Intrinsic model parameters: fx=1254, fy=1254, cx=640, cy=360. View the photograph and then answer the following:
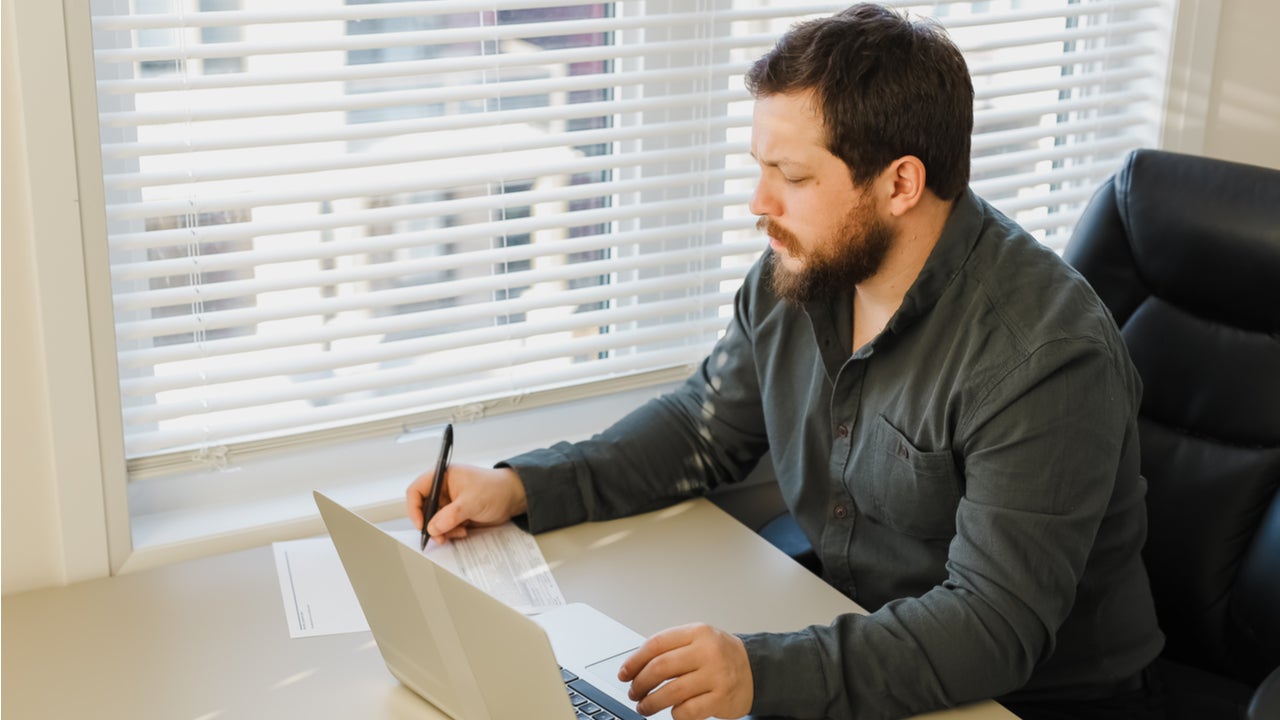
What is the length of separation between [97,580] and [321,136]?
0.64 meters

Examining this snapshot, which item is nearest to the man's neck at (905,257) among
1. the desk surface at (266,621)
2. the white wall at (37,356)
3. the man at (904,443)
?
the man at (904,443)

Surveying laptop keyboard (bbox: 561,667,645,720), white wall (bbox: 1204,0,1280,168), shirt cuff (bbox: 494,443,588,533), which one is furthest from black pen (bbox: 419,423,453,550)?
white wall (bbox: 1204,0,1280,168)

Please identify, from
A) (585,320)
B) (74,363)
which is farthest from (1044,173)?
(74,363)

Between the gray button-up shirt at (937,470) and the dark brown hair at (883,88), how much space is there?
0.11 m

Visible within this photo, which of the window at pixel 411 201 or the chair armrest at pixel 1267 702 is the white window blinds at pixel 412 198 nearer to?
the window at pixel 411 201

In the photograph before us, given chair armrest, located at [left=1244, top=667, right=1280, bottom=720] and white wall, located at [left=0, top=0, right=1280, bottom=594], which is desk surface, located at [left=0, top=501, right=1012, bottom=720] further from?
chair armrest, located at [left=1244, top=667, right=1280, bottom=720]

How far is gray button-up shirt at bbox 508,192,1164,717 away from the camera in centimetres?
130

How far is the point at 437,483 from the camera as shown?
62.8 inches

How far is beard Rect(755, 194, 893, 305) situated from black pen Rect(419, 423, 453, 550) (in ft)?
1.55

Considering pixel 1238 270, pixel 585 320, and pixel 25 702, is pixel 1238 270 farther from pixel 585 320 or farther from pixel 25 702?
pixel 25 702

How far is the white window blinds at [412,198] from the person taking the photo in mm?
1625

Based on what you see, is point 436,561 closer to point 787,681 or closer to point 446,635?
point 446,635

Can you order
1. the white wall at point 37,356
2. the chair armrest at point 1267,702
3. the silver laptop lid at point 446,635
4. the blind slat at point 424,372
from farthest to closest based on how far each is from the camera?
1. the blind slat at point 424,372
2. the white wall at point 37,356
3. the chair armrest at point 1267,702
4. the silver laptop lid at point 446,635

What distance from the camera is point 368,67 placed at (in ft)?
5.53
